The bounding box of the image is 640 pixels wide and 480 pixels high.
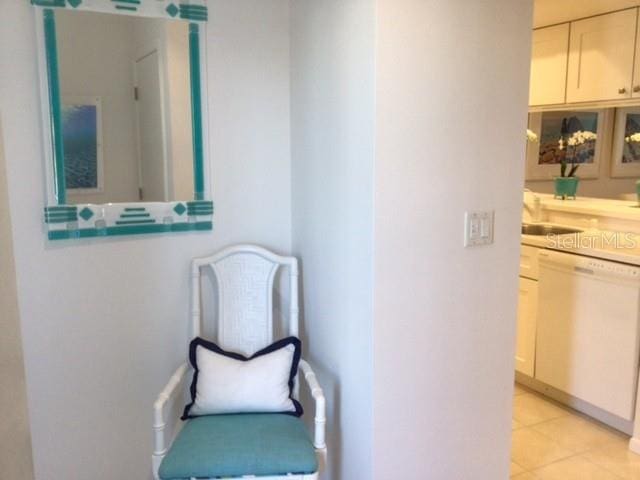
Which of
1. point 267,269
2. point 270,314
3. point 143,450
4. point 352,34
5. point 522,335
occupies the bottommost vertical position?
point 143,450

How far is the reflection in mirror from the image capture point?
1991 millimetres

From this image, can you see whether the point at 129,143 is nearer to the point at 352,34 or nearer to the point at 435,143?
the point at 352,34

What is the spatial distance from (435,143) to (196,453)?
3.95ft

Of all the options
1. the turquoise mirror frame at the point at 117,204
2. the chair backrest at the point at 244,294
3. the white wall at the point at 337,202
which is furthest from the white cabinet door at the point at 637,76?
the turquoise mirror frame at the point at 117,204

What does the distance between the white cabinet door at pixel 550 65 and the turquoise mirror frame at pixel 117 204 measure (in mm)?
2150

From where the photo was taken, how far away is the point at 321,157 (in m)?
2.03

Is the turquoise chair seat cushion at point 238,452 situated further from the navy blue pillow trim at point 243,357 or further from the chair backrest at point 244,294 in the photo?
the chair backrest at point 244,294

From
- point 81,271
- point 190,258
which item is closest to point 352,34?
point 190,258

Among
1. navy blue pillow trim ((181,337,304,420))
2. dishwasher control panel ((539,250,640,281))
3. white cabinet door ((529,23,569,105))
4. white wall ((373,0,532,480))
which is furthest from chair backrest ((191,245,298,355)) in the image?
white cabinet door ((529,23,569,105))

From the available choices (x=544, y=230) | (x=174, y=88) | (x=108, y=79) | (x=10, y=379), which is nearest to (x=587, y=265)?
(x=544, y=230)

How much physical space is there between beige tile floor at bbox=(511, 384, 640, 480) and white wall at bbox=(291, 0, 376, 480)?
1.01m

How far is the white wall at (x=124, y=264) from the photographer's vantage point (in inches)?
77.6

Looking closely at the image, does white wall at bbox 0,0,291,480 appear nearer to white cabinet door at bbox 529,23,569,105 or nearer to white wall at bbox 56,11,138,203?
white wall at bbox 56,11,138,203

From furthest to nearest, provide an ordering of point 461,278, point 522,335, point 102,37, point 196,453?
point 522,335 → point 102,37 → point 461,278 → point 196,453
